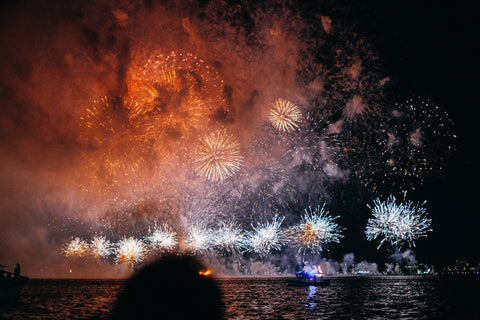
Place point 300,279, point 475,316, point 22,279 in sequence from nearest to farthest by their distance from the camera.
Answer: point 475,316 < point 22,279 < point 300,279

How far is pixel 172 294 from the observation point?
52844mm

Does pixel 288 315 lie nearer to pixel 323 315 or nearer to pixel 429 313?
pixel 323 315

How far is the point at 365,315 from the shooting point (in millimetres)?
31578

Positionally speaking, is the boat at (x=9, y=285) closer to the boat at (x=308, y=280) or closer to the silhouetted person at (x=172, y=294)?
the silhouetted person at (x=172, y=294)

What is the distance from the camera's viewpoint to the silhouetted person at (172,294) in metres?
32.3

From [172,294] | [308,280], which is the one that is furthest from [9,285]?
[308,280]

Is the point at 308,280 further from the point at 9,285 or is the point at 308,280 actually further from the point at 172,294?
the point at 9,285

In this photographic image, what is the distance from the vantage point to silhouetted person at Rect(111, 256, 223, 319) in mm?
32312

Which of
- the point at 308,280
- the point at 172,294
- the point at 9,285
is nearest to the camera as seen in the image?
the point at 9,285

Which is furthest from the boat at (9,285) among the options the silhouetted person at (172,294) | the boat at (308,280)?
the boat at (308,280)

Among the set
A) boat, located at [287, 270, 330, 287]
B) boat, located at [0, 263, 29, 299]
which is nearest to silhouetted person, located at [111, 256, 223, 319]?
boat, located at [0, 263, 29, 299]

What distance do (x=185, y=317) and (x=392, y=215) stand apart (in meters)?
36.1

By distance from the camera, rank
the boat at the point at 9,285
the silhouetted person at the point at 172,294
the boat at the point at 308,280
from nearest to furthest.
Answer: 1. the silhouetted person at the point at 172,294
2. the boat at the point at 9,285
3. the boat at the point at 308,280

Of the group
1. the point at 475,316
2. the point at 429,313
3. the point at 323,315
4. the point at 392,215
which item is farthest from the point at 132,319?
the point at 392,215
